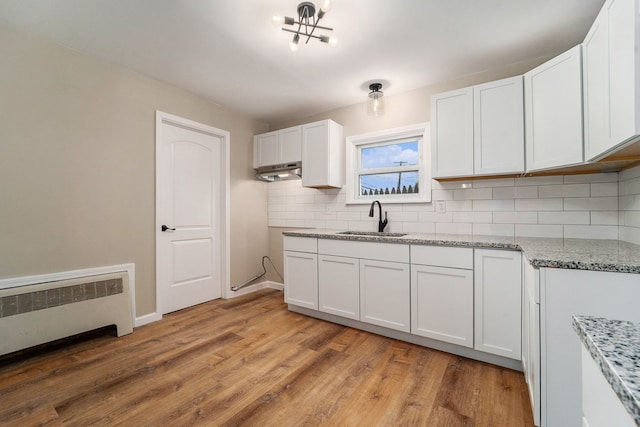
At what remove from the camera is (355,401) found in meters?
1.67

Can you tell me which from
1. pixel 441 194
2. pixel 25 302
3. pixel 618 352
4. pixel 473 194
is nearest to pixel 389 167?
pixel 441 194

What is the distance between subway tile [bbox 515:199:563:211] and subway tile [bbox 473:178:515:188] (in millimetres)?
173

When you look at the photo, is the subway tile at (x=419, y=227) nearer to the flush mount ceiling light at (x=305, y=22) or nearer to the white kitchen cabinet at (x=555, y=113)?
the white kitchen cabinet at (x=555, y=113)

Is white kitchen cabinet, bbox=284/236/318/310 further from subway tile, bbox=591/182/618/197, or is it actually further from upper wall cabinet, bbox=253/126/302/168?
subway tile, bbox=591/182/618/197

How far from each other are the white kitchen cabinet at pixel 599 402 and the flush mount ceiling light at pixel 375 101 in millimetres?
2880

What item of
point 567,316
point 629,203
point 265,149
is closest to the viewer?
point 567,316

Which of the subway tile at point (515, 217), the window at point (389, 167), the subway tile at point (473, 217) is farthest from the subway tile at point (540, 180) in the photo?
the window at point (389, 167)

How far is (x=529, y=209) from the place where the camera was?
2.43 m

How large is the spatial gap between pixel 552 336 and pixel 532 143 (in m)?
1.46

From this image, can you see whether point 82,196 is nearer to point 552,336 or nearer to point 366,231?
point 366,231

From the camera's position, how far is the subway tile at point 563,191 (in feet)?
Answer: 7.32

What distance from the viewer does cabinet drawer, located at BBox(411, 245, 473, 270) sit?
2.11 metres

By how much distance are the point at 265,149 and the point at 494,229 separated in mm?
2931

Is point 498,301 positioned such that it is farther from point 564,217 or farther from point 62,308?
point 62,308
